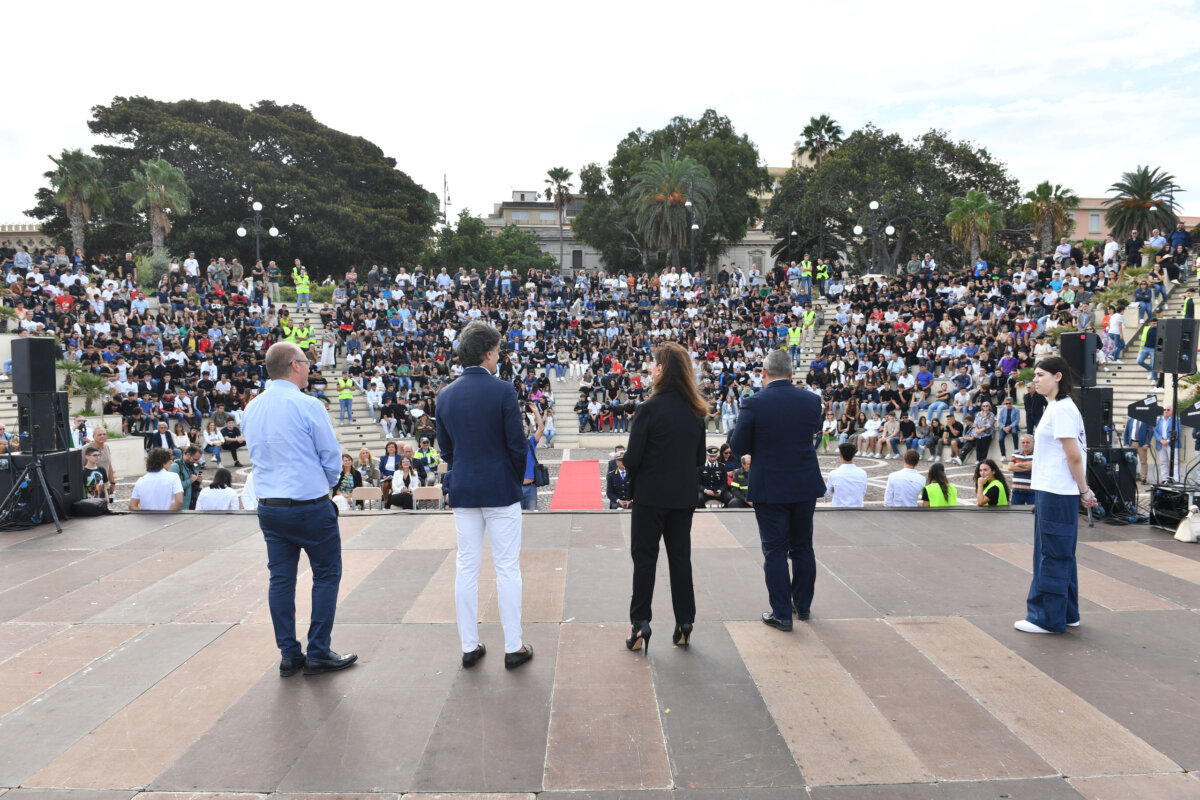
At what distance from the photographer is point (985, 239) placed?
31703 millimetres

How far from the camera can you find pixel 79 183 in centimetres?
3195

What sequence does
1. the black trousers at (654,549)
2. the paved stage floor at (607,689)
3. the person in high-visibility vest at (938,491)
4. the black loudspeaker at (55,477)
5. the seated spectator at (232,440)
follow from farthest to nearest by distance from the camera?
the seated spectator at (232,440)
the person in high-visibility vest at (938,491)
the black loudspeaker at (55,477)
the black trousers at (654,549)
the paved stage floor at (607,689)

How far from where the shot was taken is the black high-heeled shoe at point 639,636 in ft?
13.3

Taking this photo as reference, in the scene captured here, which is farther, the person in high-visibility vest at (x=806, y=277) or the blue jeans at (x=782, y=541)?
the person in high-visibility vest at (x=806, y=277)

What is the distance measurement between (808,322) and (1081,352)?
58.6ft

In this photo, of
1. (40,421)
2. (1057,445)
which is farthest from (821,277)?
(40,421)

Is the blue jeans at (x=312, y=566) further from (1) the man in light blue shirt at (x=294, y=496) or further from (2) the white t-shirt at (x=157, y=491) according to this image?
(2) the white t-shirt at (x=157, y=491)

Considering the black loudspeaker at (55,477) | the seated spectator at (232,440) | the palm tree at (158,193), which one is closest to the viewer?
the black loudspeaker at (55,477)

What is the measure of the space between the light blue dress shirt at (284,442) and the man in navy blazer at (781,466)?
2.31 m

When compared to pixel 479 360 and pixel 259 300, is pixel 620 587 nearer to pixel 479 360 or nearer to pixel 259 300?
pixel 479 360

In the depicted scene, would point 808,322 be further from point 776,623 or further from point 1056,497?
point 776,623

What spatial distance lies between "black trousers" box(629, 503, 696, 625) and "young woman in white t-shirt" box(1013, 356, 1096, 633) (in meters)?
2.07

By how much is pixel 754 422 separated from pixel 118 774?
3413 millimetres

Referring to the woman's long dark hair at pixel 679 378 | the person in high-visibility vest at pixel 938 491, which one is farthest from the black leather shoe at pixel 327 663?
the person in high-visibility vest at pixel 938 491
